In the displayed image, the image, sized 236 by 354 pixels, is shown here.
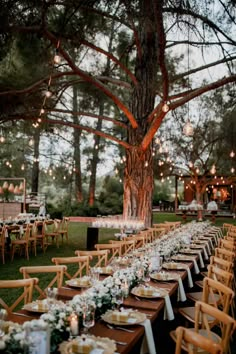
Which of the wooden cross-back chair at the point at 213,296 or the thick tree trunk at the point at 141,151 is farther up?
the thick tree trunk at the point at 141,151

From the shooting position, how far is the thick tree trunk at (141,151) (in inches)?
375

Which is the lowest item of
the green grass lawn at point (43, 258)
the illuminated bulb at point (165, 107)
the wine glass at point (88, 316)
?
the green grass lawn at point (43, 258)

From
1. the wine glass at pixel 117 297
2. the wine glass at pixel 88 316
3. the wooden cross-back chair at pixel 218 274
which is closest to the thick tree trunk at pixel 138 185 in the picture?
the wooden cross-back chair at pixel 218 274

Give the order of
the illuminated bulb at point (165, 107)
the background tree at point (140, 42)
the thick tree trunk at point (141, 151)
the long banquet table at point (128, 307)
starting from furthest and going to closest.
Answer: the thick tree trunk at point (141, 151), the illuminated bulb at point (165, 107), the background tree at point (140, 42), the long banquet table at point (128, 307)

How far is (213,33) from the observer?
17.0 feet

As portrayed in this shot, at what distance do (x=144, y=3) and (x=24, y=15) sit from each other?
6.86 ft

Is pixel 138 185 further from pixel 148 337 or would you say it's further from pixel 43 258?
pixel 148 337

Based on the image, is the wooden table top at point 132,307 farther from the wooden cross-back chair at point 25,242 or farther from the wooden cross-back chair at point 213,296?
the wooden cross-back chair at point 25,242

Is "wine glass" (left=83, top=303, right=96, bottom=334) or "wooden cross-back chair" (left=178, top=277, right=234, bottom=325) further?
"wooden cross-back chair" (left=178, top=277, right=234, bottom=325)

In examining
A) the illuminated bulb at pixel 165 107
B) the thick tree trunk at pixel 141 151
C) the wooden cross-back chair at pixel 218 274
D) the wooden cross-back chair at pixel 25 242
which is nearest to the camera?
the wooden cross-back chair at pixel 218 274

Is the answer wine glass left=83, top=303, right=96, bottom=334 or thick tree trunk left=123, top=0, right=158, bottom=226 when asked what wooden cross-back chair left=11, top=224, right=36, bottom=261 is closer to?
thick tree trunk left=123, top=0, right=158, bottom=226

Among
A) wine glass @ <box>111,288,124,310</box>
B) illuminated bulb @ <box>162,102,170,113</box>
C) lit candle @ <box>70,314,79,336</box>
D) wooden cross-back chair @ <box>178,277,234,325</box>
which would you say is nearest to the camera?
lit candle @ <box>70,314,79,336</box>

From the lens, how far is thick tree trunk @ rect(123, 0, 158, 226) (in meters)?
9.52

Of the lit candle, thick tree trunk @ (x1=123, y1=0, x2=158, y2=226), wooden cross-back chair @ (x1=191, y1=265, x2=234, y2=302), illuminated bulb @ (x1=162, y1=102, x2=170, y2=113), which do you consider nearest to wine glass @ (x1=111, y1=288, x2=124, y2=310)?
the lit candle
